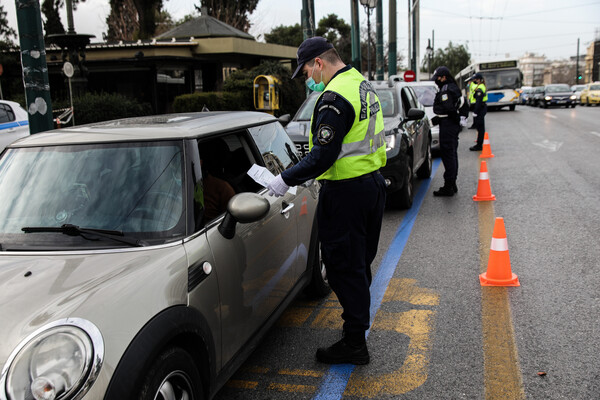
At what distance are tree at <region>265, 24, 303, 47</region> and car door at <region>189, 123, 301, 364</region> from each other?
5440 cm

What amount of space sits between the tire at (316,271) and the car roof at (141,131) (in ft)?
3.91

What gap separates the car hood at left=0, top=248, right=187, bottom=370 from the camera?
203cm

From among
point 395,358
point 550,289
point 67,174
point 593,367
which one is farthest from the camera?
point 550,289

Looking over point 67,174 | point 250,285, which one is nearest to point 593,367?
point 250,285

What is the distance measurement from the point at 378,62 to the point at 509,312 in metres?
23.9

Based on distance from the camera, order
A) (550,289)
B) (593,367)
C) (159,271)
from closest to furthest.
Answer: (159,271) → (593,367) → (550,289)

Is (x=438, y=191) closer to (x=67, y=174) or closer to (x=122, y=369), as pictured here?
(x=67, y=174)

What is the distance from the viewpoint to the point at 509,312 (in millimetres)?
4324

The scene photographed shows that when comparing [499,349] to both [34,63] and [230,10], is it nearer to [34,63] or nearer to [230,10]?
[34,63]

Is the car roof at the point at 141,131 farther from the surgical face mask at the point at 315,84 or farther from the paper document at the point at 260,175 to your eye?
the surgical face mask at the point at 315,84

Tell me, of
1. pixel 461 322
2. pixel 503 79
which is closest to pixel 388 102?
pixel 461 322

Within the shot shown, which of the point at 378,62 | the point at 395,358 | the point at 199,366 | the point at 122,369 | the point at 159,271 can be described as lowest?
the point at 395,358

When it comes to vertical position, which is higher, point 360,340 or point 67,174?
point 67,174

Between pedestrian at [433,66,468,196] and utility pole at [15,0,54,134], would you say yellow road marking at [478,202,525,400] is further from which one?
utility pole at [15,0,54,134]
